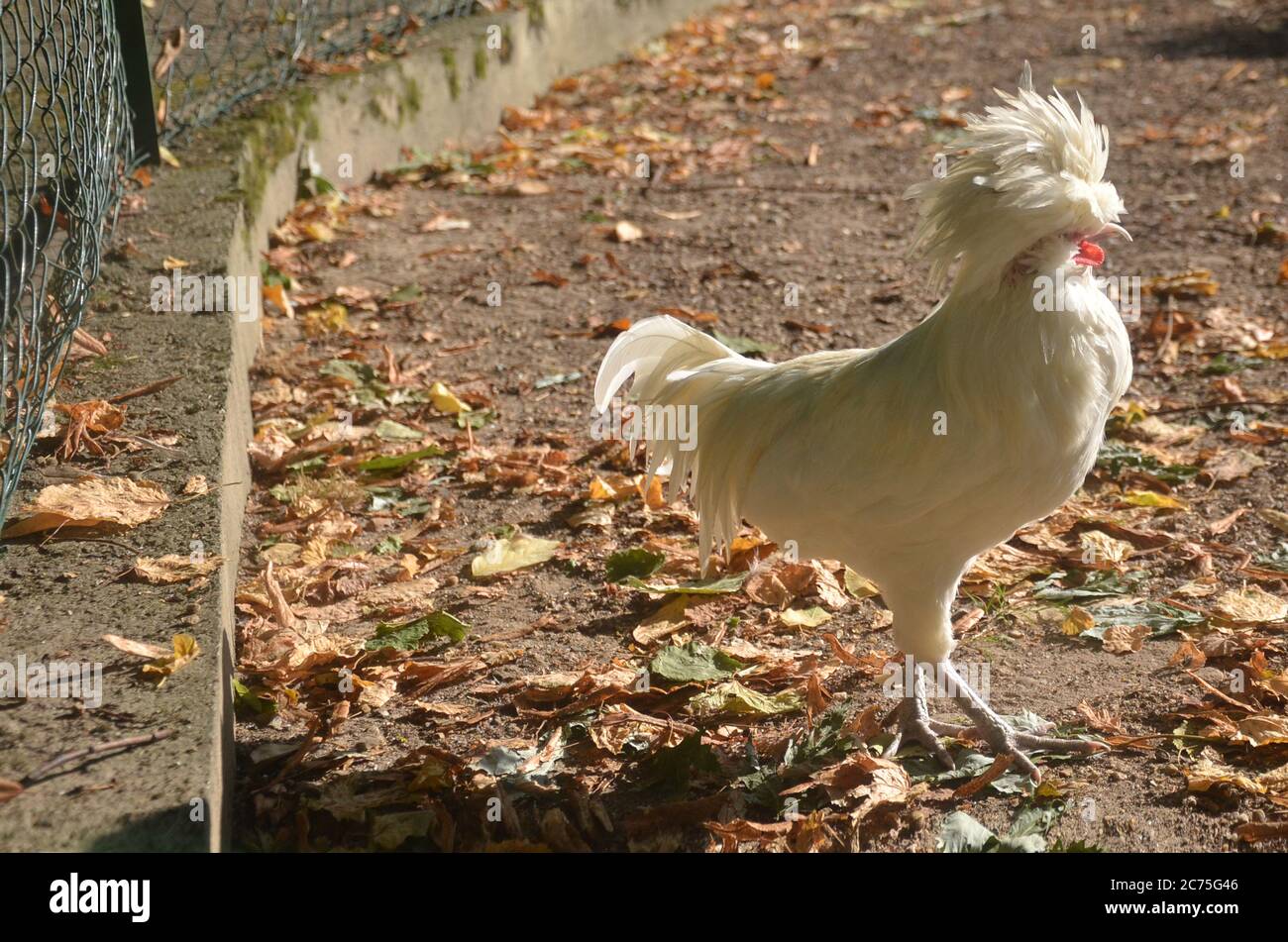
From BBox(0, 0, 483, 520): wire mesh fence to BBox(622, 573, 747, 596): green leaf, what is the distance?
199cm

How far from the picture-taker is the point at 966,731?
3740 millimetres

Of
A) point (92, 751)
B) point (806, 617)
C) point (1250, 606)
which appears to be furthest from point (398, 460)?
point (1250, 606)

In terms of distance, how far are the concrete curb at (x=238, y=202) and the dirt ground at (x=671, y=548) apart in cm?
29

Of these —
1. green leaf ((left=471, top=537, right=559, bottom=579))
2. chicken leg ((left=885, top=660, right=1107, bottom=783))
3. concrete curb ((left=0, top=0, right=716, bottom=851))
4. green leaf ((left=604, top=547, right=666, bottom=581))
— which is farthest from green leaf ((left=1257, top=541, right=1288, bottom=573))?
concrete curb ((left=0, top=0, right=716, bottom=851))

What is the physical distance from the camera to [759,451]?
354cm

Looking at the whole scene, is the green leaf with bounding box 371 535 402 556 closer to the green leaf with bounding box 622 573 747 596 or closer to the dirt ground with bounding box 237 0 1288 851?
the dirt ground with bounding box 237 0 1288 851

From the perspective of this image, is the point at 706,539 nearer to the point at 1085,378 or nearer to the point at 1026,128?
the point at 1085,378

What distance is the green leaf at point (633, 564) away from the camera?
4.50 meters

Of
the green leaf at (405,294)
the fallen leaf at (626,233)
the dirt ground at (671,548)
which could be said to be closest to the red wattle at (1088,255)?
the dirt ground at (671,548)

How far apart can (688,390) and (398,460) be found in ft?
5.86

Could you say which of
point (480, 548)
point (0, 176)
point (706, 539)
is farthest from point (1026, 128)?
point (0, 176)

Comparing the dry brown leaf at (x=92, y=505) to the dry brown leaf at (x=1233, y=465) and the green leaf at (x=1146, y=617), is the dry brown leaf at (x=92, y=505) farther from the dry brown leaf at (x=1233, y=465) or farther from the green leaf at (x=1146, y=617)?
the dry brown leaf at (x=1233, y=465)

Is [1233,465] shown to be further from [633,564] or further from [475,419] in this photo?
[475,419]

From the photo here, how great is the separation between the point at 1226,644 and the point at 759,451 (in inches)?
63.9
